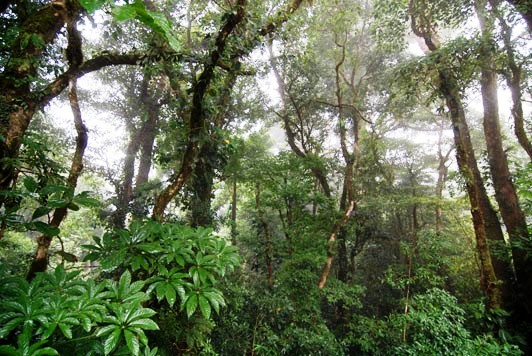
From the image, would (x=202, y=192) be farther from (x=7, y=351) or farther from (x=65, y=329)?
(x=7, y=351)

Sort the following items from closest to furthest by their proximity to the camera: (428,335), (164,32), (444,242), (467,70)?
(164,32)
(428,335)
(467,70)
(444,242)

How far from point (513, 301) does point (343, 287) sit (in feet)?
11.2

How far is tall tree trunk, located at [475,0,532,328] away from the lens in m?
5.06

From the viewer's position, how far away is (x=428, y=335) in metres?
4.54

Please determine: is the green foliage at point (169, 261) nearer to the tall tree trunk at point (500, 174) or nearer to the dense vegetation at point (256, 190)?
the dense vegetation at point (256, 190)

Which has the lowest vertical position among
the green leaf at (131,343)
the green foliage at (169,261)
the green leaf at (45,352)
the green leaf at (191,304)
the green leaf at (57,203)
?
the green leaf at (131,343)

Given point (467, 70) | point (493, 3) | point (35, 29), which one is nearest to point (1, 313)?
point (35, 29)

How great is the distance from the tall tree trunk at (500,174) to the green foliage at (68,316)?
256 inches

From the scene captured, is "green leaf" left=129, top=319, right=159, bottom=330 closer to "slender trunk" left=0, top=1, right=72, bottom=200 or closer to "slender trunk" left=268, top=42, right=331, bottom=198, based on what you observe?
"slender trunk" left=0, top=1, right=72, bottom=200

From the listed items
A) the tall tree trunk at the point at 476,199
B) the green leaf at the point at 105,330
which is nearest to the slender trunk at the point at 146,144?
the tall tree trunk at the point at 476,199

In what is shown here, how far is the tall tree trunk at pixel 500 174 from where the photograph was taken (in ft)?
16.6

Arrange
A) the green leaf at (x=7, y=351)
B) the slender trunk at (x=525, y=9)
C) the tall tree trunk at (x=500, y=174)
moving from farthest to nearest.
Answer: the tall tree trunk at (x=500, y=174) < the slender trunk at (x=525, y=9) < the green leaf at (x=7, y=351)

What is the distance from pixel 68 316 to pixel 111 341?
18cm

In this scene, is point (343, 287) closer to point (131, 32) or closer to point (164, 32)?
A: point (164, 32)
